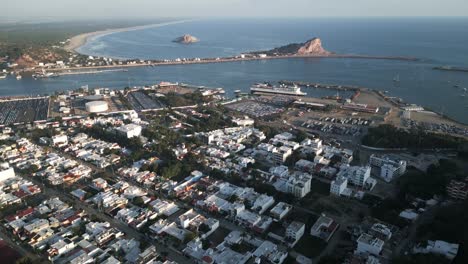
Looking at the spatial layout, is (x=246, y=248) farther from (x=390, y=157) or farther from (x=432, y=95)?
(x=432, y=95)

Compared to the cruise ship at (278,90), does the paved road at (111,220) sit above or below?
below

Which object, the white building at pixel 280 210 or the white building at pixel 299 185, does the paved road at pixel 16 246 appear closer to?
the white building at pixel 280 210

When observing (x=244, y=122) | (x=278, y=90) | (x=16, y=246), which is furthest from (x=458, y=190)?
(x=278, y=90)

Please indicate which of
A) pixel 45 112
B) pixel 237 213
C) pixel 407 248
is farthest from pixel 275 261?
pixel 45 112

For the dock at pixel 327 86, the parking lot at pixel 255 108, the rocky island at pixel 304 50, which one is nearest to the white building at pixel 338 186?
the parking lot at pixel 255 108

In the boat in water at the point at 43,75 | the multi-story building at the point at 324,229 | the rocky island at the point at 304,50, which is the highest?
the rocky island at the point at 304,50

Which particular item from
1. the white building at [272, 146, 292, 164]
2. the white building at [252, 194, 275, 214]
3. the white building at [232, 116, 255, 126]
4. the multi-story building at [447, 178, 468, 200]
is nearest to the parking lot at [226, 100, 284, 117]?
the white building at [232, 116, 255, 126]

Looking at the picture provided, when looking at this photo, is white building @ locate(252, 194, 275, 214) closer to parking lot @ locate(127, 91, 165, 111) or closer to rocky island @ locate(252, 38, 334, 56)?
parking lot @ locate(127, 91, 165, 111)
